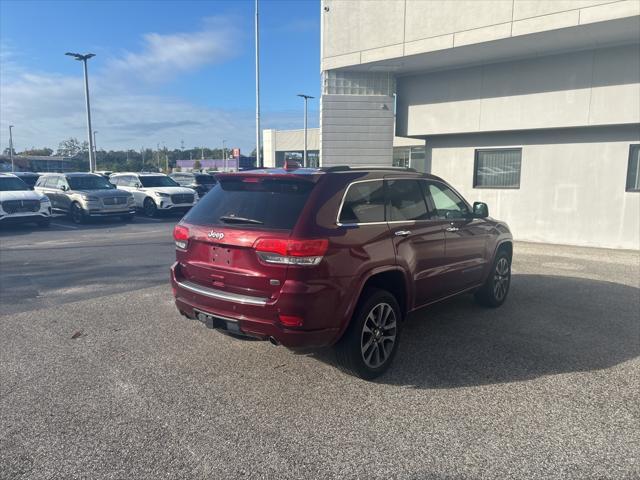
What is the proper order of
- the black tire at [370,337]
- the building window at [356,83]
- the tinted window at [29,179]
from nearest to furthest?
the black tire at [370,337]
the building window at [356,83]
the tinted window at [29,179]

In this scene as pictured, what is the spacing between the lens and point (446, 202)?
5.73 m

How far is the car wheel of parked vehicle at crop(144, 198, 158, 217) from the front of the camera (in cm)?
1917

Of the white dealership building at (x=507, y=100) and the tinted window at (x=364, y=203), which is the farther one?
the white dealership building at (x=507, y=100)

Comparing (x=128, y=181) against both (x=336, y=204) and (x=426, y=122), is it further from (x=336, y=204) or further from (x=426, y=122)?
(x=336, y=204)

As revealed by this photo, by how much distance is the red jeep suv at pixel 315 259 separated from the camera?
3787mm

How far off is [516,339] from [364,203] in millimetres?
2450

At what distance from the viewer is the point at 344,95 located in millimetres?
14555

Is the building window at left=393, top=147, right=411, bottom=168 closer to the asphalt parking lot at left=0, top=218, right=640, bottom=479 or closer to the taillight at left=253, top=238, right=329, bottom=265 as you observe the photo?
the asphalt parking lot at left=0, top=218, right=640, bottom=479

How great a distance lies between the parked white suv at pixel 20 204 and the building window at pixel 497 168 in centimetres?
1309

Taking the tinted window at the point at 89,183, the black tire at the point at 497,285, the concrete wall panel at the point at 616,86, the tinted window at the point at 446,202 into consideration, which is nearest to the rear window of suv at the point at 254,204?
the tinted window at the point at 446,202

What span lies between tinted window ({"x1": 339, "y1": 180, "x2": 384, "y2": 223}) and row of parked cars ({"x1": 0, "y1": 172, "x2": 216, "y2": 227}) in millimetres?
11974

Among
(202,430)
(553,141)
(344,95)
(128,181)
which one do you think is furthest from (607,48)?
(128,181)

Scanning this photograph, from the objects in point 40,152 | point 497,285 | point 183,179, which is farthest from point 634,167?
point 40,152

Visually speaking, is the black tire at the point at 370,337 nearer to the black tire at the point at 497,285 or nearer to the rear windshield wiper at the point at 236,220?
the rear windshield wiper at the point at 236,220
